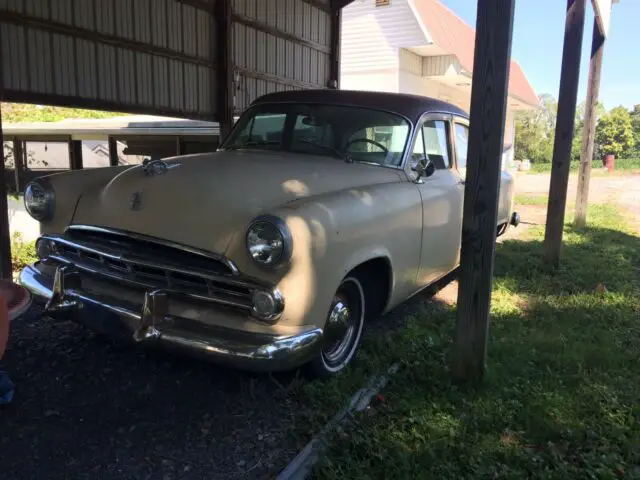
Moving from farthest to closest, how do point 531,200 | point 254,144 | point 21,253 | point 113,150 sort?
1. point 531,200
2. point 113,150
3. point 21,253
4. point 254,144

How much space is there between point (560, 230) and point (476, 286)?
3421mm

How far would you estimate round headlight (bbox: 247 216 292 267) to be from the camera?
254cm

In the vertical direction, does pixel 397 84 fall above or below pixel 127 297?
above

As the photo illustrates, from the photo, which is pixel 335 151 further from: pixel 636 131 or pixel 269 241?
pixel 636 131

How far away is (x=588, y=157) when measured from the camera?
9.25 m

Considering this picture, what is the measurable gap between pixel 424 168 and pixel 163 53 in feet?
14.1

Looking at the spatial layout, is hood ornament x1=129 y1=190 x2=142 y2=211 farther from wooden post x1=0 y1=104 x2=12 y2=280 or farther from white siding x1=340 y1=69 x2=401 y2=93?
white siding x1=340 y1=69 x2=401 y2=93

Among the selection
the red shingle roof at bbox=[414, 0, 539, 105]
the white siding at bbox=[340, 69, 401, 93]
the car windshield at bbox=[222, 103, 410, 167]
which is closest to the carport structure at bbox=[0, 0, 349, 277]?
the car windshield at bbox=[222, 103, 410, 167]

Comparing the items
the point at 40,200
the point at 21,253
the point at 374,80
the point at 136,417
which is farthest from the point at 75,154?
the point at 136,417

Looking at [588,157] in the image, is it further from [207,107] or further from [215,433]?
[215,433]

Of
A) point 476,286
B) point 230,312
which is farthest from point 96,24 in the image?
point 476,286

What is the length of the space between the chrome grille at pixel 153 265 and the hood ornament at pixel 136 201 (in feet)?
0.56

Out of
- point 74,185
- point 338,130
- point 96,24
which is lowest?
point 74,185

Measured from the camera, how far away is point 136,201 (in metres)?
3.00
